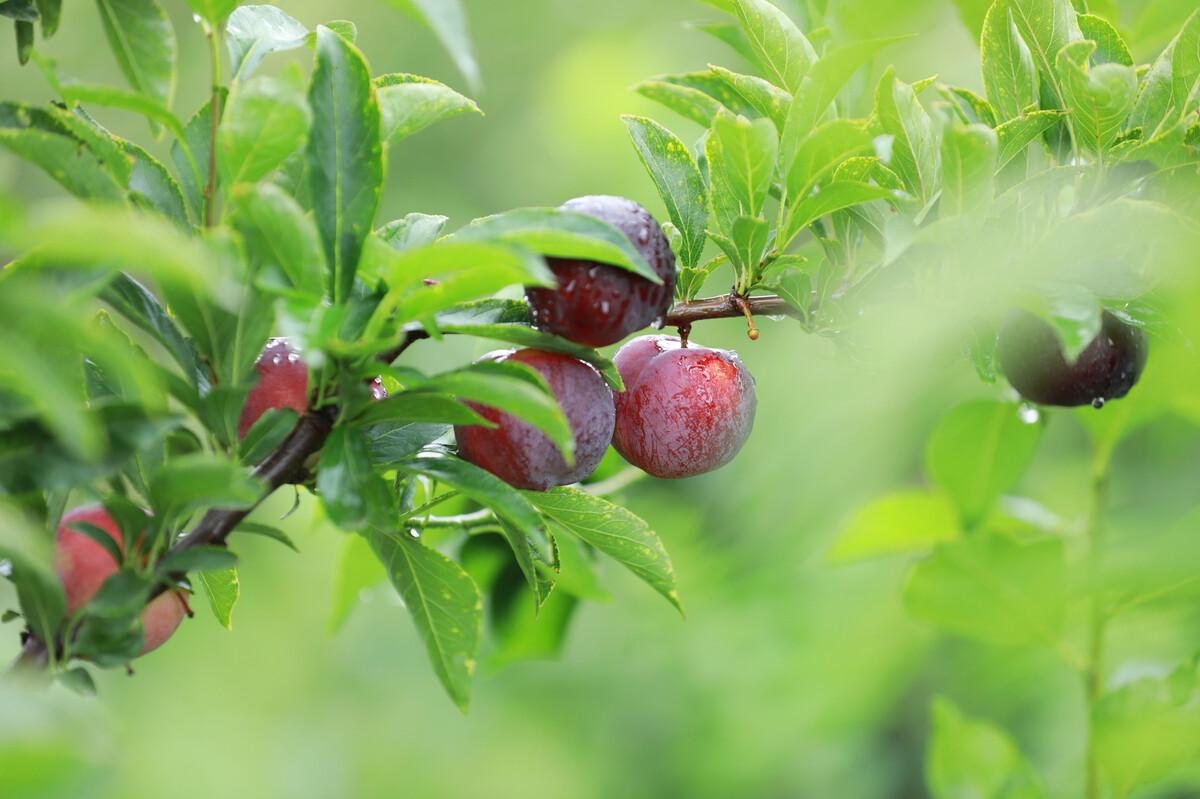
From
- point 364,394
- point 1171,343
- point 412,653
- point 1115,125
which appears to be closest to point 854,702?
point 412,653

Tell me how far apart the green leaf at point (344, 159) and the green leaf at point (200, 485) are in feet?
0.31

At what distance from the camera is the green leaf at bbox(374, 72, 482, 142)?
20.7 inches

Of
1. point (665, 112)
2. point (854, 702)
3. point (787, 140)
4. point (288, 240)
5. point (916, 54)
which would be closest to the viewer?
point (288, 240)

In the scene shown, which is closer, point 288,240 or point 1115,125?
point 288,240

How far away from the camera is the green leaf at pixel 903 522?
1022 mm

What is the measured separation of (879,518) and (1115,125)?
499 mm

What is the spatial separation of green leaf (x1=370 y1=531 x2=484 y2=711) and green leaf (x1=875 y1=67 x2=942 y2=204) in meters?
0.33

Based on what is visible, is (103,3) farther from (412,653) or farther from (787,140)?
(412,653)

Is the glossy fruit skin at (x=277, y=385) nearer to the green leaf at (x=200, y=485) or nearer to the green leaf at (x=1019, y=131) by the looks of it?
the green leaf at (x=200, y=485)

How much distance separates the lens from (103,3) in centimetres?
52

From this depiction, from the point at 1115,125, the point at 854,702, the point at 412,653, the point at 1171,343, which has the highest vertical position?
the point at 1115,125

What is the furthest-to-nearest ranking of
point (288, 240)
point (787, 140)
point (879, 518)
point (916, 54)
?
point (916, 54), point (879, 518), point (787, 140), point (288, 240)

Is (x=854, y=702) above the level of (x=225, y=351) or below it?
below

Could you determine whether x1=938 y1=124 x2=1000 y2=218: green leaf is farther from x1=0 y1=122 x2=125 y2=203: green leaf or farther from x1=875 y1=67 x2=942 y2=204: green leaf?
x1=0 y1=122 x2=125 y2=203: green leaf
